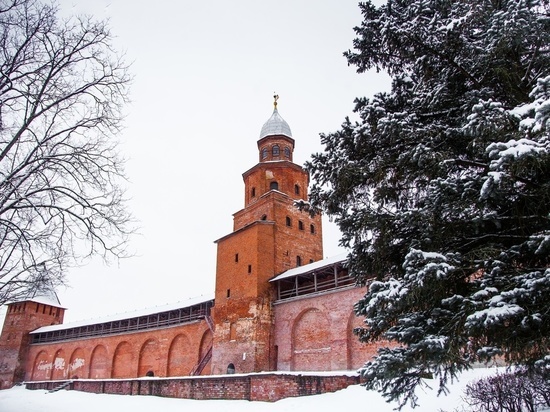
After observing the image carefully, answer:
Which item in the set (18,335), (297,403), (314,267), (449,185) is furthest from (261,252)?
(18,335)

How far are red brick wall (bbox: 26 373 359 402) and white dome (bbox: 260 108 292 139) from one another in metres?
15.5

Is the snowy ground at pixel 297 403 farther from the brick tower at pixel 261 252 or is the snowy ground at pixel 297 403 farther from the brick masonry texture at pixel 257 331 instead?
the brick tower at pixel 261 252

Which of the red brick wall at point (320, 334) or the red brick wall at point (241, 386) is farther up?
the red brick wall at point (320, 334)

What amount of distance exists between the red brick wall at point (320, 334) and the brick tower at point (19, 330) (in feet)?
76.5

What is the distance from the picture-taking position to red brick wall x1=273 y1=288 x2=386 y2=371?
618 inches

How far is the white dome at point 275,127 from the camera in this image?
83.3 feet

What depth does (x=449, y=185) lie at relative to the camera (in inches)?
183

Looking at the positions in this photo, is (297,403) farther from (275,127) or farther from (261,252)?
(275,127)

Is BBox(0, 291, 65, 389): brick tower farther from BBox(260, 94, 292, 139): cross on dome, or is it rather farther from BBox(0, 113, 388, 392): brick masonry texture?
BBox(260, 94, 292, 139): cross on dome

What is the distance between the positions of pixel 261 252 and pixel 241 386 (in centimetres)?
863

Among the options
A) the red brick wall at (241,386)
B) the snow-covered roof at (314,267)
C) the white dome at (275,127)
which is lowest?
the red brick wall at (241,386)

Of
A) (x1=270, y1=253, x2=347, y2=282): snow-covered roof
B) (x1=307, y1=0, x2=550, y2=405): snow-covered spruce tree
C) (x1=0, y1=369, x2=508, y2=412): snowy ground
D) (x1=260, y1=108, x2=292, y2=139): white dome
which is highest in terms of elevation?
(x1=260, y1=108, x2=292, y2=139): white dome

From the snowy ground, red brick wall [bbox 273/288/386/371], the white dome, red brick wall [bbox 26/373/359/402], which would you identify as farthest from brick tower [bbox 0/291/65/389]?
red brick wall [bbox 273/288/386/371]

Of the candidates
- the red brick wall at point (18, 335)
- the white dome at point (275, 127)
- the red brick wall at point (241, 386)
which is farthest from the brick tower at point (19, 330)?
the red brick wall at point (241, 386)
